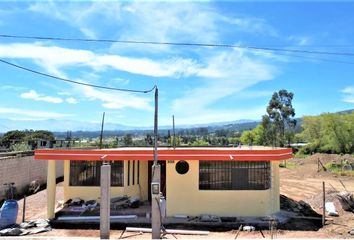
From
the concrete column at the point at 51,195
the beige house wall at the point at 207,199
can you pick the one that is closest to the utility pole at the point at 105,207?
the beige house wall at the point at 207,199

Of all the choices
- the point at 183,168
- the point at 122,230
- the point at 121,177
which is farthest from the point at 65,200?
the point at 183,168

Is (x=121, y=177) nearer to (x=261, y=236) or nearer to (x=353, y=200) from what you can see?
(x=261, y=236)

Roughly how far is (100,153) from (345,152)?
4535 centimetres

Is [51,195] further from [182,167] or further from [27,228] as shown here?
[182,167]

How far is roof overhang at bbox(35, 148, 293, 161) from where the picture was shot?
14.1 m

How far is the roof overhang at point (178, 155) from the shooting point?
14078 mm

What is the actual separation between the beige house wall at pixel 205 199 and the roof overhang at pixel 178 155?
1.61 feet

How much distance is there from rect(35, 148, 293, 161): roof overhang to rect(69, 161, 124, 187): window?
1259 millimetres

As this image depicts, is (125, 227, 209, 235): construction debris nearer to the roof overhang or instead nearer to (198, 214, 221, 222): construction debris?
(198, 214, 221, 222): construction debris

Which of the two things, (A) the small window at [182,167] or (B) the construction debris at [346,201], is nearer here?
(A) the small window at [182,167]

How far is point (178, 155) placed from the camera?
47.0ft

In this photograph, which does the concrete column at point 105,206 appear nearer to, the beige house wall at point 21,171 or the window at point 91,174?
the window at point 91,174

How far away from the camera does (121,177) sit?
639 inches

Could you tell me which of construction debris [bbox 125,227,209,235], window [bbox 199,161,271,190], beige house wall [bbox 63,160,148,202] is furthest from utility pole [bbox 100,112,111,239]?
beige house wall [bbox 63,160,148,202]
